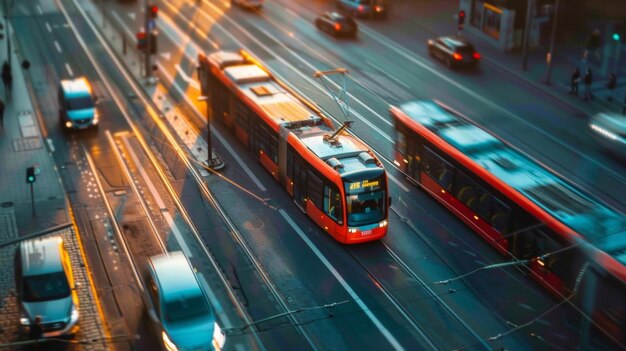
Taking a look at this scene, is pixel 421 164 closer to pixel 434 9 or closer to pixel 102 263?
pixel 102 263

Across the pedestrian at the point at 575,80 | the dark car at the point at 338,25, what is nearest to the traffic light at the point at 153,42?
the dark car at the point at 338,25

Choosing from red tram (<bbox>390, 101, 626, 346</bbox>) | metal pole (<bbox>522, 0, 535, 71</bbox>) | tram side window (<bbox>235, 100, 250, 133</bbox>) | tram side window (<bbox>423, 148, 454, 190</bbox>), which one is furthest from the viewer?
metal pole (<bbox>522, 0, 535, 71</bbox>)

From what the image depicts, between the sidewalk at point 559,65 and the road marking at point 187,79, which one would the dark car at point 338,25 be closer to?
the sidewalk at point 559,65

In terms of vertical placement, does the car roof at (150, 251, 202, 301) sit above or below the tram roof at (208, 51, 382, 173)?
below

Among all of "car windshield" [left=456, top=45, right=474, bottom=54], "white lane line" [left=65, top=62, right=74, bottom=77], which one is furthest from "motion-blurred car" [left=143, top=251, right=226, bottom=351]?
"car windshield" [left=456, top=45, right=474, bottom=54]

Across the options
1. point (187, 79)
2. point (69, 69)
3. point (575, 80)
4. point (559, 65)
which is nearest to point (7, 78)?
point (69, 69)

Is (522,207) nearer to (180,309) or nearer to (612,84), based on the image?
(180,309)

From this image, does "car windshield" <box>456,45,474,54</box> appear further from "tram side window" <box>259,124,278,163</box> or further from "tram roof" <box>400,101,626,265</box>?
"tram side window" <box>259,124,278,163</box>

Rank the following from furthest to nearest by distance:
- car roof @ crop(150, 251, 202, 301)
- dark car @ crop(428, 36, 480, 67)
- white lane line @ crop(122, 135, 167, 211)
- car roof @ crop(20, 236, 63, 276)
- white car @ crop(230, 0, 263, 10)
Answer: white car @ crop(230, 0, 263, 10) < dark car @ crop(428, 36, 480, 67) < white lane line @ crop(122, 135, 167, 211) < car roof @ crop(20, 236, 63, 276) < car roof @ crop(150, 251, 202, 301)
